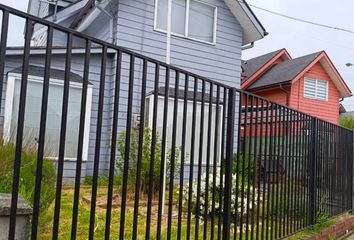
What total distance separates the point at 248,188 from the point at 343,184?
375 cm

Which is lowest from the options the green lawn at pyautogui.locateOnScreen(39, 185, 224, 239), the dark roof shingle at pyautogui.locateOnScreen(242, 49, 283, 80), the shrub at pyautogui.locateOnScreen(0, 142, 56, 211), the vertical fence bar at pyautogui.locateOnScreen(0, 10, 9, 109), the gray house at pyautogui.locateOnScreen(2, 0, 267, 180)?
the green lawn at pyautogui.locateOnScreen(39, 185, 224, 239)

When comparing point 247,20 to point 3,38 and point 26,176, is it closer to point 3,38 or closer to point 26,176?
point 26,176

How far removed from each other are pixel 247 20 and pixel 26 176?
8.67m

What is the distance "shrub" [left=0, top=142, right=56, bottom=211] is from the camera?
337 centimetres

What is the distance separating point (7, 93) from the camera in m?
7.02

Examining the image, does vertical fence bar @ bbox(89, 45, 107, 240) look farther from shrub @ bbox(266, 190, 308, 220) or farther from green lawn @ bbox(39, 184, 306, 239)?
shrub @ bbox(266, 190, 308, 220)

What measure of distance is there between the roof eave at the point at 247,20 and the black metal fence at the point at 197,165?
5.17 metres

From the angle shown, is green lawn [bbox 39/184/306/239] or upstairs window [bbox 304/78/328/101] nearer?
green lawn [bbox 39/184/306/239]

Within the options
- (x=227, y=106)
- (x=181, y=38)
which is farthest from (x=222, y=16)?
(x=227, y=106)

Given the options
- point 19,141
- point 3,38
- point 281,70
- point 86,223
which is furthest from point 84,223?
point 281,70

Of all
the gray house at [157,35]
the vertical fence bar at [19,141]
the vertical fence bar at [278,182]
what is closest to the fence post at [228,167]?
the vertical fence bar at [278,182]

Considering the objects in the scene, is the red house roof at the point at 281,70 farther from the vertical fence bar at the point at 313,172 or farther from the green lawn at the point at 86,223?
the green lawn at the point at 86,223

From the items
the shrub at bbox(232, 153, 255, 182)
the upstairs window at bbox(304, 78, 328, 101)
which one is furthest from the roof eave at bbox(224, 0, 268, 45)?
the shrub at bbox(232, 153, 255, 182)

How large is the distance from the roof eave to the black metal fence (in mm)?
5173
